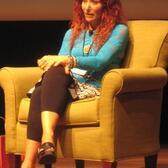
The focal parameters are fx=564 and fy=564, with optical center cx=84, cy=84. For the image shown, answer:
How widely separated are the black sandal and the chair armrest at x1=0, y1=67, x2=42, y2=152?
0.46 metres

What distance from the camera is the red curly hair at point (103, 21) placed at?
2.95 meters

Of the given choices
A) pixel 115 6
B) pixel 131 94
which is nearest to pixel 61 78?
pixel 131 94

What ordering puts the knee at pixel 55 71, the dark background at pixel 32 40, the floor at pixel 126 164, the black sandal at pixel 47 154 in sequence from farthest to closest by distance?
the dark background at pixel 32 40 < the floor at pixel 126 164 < the knee at pixel 55 71 < the black sandal at pixel 47 154

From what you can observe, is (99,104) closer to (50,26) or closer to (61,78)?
(61,78)

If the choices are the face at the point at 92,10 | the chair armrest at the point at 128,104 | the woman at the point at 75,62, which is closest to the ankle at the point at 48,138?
the woman at the point at 75,62

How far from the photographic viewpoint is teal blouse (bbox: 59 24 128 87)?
9.29 feet

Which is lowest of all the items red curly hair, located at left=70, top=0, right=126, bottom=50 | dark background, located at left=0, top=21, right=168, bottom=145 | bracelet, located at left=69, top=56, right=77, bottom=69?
bracelet, located at left=69, top=56, right=77, bottom=69

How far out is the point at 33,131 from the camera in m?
2.73

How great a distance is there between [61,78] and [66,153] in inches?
14.4

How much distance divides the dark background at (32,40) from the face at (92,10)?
1322 millimetres

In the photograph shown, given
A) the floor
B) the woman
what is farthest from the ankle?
the floor

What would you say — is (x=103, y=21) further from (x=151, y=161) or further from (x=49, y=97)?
(x=151, y=161)

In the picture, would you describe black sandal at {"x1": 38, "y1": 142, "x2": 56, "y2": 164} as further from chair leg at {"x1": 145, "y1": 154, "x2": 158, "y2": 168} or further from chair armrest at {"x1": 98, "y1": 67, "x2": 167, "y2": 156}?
chair leg at {"x1": 145, "y1": 154, "x2": 158, "y2": 168}

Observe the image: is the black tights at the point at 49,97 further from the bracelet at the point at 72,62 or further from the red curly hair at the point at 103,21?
the red curly hair at the point at 103,21
